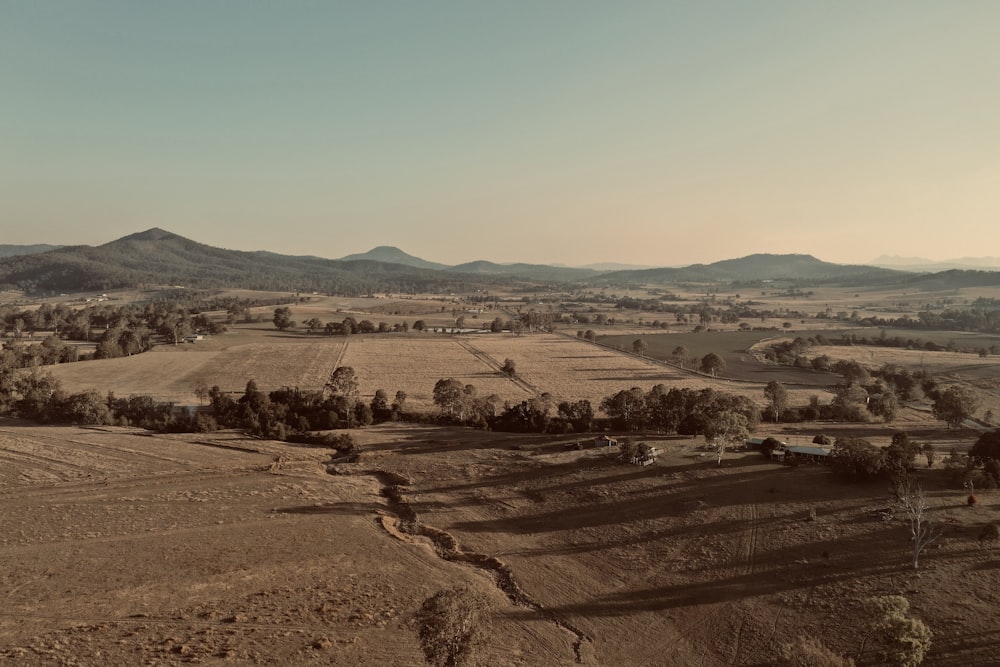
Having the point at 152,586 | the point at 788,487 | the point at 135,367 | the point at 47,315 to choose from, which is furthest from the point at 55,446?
the point at 47,315

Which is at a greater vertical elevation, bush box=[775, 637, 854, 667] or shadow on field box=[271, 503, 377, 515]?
shadow on field box=[271, 503, 377, 515]

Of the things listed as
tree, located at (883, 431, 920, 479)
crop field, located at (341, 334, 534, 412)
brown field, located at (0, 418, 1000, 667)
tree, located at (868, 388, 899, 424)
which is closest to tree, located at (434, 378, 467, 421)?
crop field, located at (341, 334, 534, 412)

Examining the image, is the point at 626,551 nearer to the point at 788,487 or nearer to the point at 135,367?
the point at 788,487

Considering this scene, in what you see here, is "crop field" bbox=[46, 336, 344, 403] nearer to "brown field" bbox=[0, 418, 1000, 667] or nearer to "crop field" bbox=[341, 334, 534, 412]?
"crop field" bbox=[341, 334, 534, 412]

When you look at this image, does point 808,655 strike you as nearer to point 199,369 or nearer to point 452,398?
point 452,398

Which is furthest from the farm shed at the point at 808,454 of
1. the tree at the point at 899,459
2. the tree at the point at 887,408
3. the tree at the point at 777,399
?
the tree at the point at 887,408

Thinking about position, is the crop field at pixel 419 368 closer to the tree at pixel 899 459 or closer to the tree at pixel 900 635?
the tree at pixel 899 459
